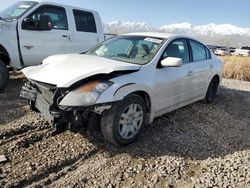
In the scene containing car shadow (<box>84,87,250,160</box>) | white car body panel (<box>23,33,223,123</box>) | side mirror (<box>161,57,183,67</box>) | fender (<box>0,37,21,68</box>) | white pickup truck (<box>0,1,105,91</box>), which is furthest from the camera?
white pickup truck (<box>0,1,105,91</box>)

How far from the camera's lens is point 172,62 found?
429 cm

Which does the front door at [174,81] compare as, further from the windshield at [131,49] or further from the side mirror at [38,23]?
the side mirror at [38,23]

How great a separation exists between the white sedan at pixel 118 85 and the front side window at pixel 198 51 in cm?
19

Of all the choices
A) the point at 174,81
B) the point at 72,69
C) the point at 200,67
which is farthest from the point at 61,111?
the point at 200,67

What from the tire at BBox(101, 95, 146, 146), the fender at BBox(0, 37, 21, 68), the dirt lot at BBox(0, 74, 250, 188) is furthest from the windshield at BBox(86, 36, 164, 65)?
the fender at BBox(0, 37, 21, 68)

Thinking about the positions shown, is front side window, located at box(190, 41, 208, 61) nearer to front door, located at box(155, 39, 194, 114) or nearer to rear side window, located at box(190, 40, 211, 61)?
rear side window, located at box(190, 40, 211, 61)

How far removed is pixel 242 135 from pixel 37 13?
5.11 m

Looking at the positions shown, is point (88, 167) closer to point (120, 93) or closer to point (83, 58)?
point (120, 93)

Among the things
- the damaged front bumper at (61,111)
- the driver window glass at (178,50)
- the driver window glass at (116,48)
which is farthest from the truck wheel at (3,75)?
the driver window glass at (178,50)

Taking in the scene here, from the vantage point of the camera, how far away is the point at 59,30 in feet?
23.8

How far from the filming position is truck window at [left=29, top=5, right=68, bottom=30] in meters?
6.85

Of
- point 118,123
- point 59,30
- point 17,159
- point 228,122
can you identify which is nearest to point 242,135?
point 228,122

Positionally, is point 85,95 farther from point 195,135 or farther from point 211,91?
point 211,91

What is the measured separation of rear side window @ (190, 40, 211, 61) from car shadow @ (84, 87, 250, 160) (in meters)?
1.09
